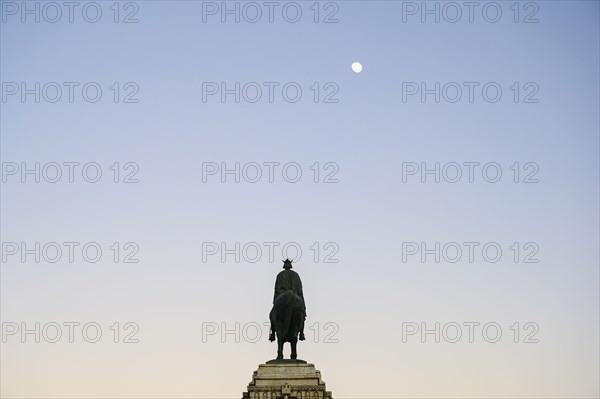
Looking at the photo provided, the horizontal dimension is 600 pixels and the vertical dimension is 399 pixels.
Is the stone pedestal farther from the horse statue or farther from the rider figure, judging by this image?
the rider figure

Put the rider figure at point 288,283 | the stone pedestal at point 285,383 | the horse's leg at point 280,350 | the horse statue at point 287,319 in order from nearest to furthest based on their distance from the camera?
the stone pedestal at point 285,383
the horse's leg at point 280,350
the horse statue at point 287,319
the rider figure at point 288,283

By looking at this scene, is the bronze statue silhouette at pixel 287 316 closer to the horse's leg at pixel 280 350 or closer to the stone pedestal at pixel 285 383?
the horse's leg at pixel 280 350

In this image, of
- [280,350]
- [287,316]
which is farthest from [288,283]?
[280,350]

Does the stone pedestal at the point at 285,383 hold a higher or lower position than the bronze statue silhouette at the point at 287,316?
lower

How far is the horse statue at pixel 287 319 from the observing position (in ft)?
256

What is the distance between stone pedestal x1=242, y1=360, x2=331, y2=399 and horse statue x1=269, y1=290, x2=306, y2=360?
136cm

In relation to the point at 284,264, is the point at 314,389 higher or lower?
lower

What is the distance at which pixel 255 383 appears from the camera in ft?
Answer: 251

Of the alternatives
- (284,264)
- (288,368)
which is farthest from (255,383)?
(284,264)

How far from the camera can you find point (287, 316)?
78250 mm

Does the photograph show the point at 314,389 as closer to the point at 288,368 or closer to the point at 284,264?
the point at 288,368

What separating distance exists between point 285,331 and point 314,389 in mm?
3443

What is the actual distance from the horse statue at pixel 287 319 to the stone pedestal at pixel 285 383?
1356 mm

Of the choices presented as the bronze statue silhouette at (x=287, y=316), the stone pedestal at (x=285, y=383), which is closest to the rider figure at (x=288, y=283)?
the bronze statue silhouette at (x=287, y=316)
